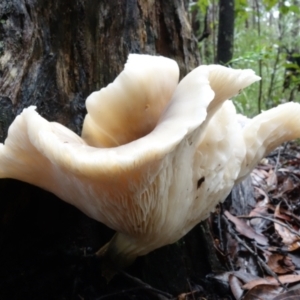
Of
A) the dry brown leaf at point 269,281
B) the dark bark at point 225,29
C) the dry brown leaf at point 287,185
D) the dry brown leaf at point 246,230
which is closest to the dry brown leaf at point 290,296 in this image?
the dry brown leaf at point 269,281

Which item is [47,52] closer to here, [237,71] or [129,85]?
[129,85]

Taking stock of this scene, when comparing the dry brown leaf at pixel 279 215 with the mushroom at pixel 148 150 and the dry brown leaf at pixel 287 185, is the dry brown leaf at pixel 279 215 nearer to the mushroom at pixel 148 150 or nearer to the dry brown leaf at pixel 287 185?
the dry brown leaf at pixel 287 185

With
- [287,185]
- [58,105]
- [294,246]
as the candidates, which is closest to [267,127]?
[58,105]

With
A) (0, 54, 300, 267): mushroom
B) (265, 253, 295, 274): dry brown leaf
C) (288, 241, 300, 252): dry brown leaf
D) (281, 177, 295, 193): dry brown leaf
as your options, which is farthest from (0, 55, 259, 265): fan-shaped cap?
(281, 177, 295, 193): dry brown leaf

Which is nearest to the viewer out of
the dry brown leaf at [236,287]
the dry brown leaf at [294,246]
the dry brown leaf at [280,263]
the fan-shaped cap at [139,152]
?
the fan-shaped cap at [139,152]

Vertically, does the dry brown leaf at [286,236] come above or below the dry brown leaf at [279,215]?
above

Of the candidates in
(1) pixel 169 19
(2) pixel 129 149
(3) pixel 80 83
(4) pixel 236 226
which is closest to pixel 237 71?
(2) pixel 129 149
